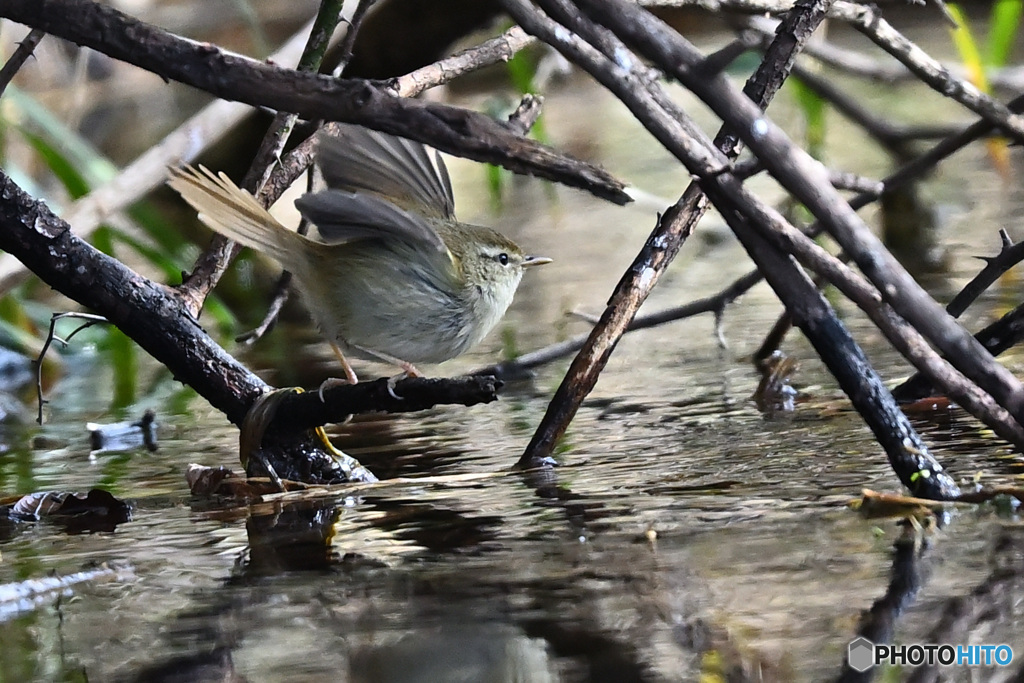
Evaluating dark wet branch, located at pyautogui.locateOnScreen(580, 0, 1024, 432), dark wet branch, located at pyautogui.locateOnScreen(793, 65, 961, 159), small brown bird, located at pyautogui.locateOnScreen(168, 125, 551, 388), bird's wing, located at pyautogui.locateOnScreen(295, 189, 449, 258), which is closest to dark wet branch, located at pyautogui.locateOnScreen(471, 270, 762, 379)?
small brown bird, located at pyautogui.locateOnScreen(168, 125, 551, 388)

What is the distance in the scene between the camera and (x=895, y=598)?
6.38ft

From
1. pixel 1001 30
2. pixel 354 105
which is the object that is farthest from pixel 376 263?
pixel 1001 30

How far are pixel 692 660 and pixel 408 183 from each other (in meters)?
2.05

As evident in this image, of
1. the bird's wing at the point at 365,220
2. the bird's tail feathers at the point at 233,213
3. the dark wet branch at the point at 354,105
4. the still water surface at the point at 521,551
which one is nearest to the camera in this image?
the still water surface at the point at 521,551

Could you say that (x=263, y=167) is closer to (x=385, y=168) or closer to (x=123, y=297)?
(x=385, y=168)

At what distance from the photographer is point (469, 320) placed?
3252mm

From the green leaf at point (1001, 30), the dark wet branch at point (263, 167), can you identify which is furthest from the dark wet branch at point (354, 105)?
the green leaf at point (1001, 30)

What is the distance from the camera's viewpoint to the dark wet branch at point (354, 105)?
2002 mm

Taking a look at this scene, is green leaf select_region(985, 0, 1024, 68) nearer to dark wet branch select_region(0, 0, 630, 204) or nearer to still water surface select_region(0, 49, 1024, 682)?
still water surface select_region(0, 49, 1024, 682)

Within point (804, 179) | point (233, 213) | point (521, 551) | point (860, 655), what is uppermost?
point (233, 213)

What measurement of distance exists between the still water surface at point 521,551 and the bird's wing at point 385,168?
0.70 metres

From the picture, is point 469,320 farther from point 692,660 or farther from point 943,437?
point 692,660

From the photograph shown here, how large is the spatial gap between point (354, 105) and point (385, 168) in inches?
56.5

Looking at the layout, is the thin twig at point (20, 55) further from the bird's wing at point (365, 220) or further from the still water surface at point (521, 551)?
the still water surface at point (521, 551)
